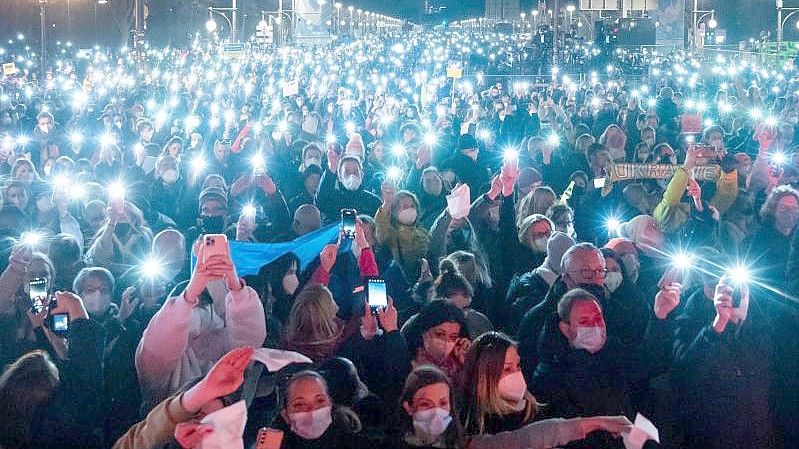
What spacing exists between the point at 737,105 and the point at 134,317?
52.3ft

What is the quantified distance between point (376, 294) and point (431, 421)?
1248mm

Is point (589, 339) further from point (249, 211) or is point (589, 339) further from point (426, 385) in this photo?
point (249, 211)

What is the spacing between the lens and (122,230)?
8.23 m

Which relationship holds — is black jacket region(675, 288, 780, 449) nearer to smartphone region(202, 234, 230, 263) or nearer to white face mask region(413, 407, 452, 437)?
white face mask region(413, 407, 452, 437)

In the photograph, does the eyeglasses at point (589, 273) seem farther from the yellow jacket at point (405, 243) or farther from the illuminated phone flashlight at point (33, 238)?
the illuminated phone flashlight at point (33, 238)

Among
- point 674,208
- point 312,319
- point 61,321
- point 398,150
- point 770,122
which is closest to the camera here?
point 61,321

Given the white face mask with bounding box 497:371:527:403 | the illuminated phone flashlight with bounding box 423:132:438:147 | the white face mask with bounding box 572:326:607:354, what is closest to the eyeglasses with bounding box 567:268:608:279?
the white face mask with bounding box 572:326:607:354

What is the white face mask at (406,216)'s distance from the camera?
26.7 feet

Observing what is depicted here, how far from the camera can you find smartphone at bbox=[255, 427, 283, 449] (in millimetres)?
4051

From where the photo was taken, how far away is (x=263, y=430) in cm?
410

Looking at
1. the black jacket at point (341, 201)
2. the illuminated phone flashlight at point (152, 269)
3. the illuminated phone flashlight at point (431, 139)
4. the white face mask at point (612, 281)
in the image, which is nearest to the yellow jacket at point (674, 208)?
the white face mask at point (612, 281)

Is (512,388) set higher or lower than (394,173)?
lower

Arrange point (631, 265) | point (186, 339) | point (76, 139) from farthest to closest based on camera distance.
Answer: point (76, 139) → point (631, 265) → point (186, 339)

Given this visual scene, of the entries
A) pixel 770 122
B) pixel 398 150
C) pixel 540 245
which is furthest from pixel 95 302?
pixel 770 122
